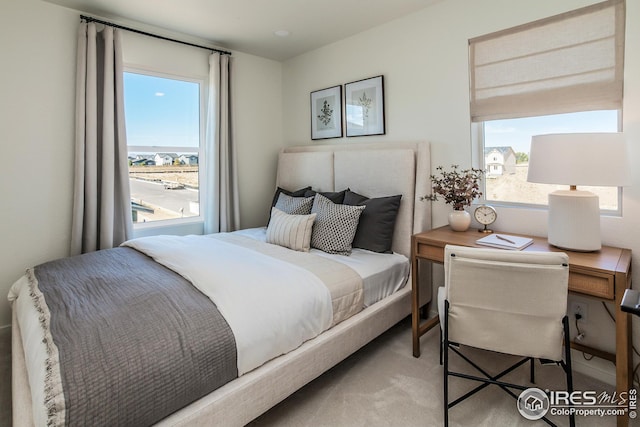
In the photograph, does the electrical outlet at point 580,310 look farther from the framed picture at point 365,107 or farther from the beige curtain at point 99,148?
the beige curtain at point 99,148

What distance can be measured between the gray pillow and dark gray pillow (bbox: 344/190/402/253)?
8cm

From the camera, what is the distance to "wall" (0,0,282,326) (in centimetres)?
247

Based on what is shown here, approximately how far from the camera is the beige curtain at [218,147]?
343 cm

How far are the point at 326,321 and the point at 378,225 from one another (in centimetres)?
99

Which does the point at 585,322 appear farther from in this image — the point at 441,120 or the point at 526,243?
the point at 441,120

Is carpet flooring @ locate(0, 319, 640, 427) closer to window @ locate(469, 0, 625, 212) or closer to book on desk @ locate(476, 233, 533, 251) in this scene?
book on desk @ locate(476, 233, 533, 251)

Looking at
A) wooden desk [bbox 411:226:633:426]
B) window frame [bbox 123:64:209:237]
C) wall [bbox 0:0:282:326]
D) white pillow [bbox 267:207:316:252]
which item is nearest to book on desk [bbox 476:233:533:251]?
wooden desk [bbox 411:226:633:426]

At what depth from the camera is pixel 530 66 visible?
217 cm

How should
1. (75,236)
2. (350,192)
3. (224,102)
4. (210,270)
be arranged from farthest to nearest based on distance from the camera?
(224,102) < (350,192) < (75,236) < (210,270)

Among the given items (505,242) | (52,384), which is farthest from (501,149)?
(52,384)

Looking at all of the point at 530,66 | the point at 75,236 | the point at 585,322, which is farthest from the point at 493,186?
the point at 75,236

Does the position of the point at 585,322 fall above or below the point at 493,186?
below

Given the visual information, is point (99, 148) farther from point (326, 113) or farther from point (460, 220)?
point (460, 220)

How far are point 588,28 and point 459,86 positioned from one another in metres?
0.77
